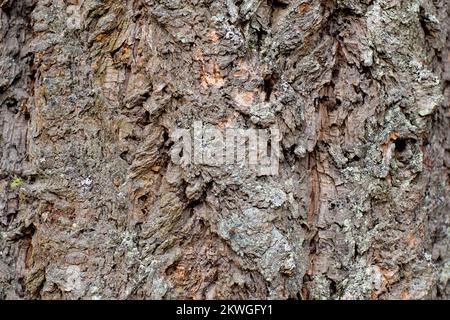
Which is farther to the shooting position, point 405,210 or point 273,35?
point 405,210

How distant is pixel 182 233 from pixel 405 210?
0.88m

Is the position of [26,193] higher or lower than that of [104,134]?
lower

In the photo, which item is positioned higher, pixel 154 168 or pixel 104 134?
pixel 104 134

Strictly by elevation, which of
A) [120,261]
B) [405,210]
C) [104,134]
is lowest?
[120,261]

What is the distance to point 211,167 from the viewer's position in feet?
5.78

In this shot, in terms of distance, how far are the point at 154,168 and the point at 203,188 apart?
200mm

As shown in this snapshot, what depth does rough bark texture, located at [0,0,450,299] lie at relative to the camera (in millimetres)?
1767

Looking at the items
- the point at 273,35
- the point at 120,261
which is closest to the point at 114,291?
the point at 120,261

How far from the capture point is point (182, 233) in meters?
1.83

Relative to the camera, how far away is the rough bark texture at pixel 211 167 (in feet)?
5.80

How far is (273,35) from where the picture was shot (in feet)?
5.96
